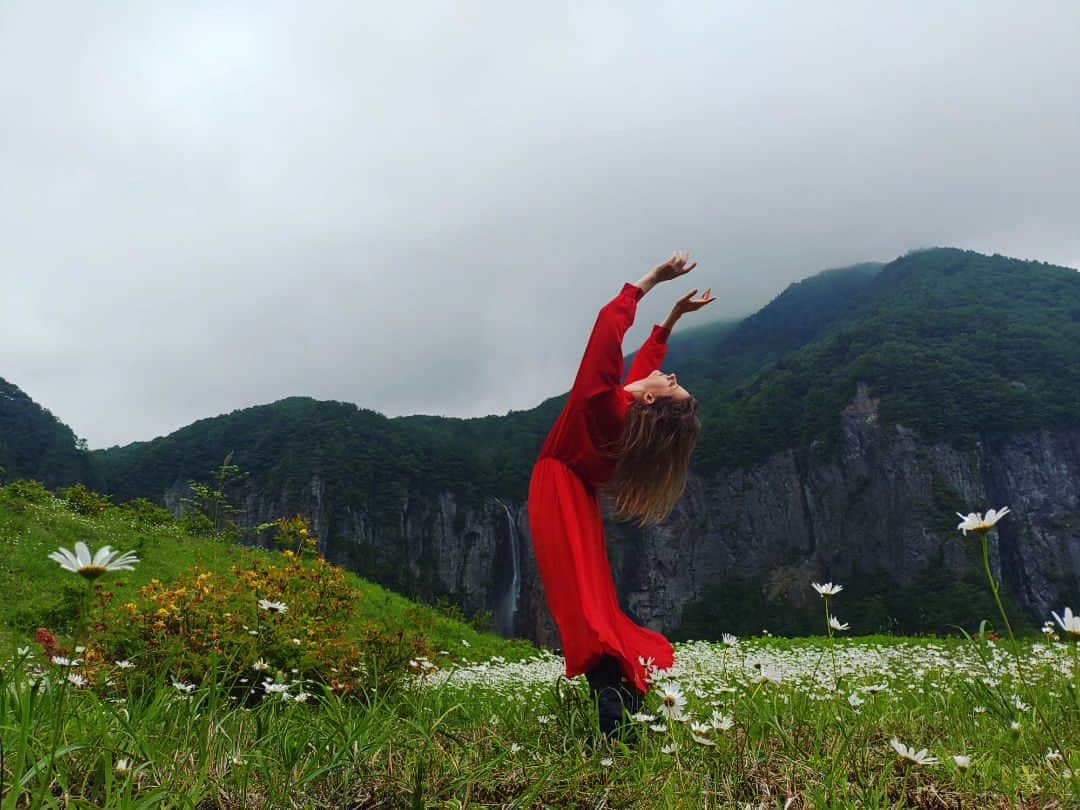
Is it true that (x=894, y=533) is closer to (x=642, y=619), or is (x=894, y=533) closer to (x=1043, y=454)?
(x=1043, y=454)

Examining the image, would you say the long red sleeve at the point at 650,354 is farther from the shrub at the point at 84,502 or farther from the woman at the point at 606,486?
the shrub at the point at 84,502

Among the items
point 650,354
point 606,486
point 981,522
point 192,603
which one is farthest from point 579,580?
point 192,603

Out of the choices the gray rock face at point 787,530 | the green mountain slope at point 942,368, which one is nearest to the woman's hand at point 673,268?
the gray rock face at point 787,530

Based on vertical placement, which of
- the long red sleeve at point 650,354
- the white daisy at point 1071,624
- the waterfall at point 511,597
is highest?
the long red sleeve at point 650,354

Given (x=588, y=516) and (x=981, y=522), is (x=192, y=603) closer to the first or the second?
(x=588, y=516)

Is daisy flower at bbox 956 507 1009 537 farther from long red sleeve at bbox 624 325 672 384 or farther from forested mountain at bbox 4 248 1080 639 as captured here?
forested mountain at bbox 4 248 1080 639

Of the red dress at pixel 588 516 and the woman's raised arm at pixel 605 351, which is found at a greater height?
the woman's raised arm at pixel 605 351

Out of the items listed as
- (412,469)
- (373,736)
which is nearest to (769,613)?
(412,469)

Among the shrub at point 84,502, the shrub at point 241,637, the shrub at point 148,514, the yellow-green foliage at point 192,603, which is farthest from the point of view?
the shrub at point 148,514

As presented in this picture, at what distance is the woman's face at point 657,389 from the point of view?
11.5ft

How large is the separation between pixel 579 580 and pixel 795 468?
9095 centimetres

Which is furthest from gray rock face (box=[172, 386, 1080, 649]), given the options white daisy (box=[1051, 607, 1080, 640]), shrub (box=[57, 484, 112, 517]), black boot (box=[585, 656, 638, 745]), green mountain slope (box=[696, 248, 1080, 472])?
white daisy (box=[1051, 607, 1080, 640])

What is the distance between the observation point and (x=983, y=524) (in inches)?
76.2

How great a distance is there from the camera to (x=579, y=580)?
10.2 feet
